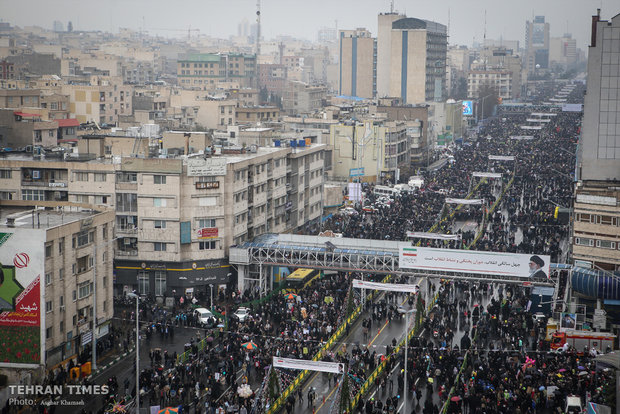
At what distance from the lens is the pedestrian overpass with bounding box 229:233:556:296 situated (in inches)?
1797

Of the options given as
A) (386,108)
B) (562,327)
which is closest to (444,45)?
(386,108)

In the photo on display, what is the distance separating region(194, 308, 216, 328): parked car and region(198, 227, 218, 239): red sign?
5883 millimetres

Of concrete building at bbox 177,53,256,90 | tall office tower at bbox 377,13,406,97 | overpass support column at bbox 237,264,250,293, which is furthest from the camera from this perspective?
concrete building at bbox 177,53,256,90

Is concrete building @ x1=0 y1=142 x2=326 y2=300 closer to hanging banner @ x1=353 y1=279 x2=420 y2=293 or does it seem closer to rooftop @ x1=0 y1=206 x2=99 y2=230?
rooftop @ x1=0 y1=206 x2=99 y2=230

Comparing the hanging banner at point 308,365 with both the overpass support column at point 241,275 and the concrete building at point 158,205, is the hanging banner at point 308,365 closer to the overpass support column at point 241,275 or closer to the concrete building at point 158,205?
the concrete building at point 158,205

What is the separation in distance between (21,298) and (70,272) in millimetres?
2896

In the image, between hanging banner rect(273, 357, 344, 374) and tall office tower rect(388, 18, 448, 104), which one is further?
tall office tower rect(388, 18, 448, 104)

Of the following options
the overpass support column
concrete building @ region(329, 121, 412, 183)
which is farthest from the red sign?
concrete building @ region(329, 121, 412, 183)

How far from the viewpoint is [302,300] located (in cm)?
4609

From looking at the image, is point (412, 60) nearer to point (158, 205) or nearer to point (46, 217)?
point (158, 205)

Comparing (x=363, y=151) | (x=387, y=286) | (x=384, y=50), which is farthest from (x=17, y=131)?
(x=384, y=50)

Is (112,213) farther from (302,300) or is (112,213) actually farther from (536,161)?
(536,161)

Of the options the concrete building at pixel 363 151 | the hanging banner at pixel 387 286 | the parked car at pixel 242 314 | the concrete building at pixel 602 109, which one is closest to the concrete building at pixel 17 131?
the parked car at pixel 242 314

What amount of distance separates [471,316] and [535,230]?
19.7m
